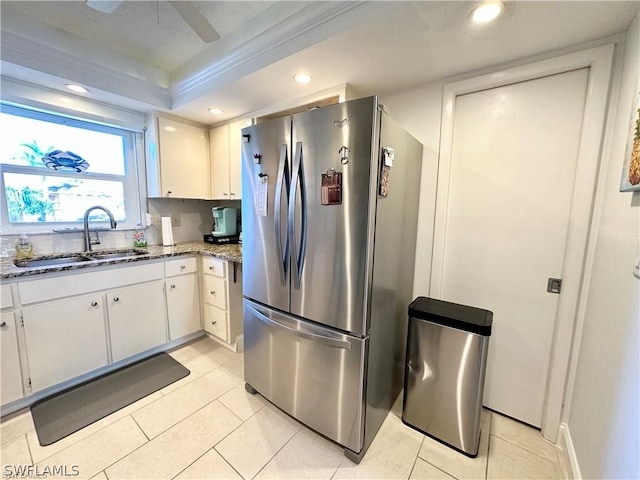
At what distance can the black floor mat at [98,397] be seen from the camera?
63.4 inches

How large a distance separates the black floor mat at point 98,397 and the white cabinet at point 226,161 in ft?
5.44

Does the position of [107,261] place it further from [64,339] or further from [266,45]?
[266,45]

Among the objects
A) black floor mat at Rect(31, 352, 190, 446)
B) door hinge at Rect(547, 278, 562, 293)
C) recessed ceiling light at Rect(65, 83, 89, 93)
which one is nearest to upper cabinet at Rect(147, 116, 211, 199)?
recessed ceiling light at Rect(65, 83, 89, 93)

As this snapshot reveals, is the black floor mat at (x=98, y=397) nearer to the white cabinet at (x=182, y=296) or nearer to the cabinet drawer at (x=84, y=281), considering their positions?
the white cabinet at (x=182, y=296)

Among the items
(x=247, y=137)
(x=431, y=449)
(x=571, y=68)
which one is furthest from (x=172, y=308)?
(x=571, y=68)

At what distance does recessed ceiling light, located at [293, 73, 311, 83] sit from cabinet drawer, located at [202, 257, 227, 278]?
154cm

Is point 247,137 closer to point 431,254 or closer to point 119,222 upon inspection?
point 431,254

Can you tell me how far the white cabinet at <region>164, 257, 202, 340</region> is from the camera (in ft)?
7.76

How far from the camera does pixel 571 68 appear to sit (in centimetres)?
138

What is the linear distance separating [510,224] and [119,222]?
327 cm

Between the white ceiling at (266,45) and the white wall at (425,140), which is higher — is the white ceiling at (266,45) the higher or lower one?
the higher one

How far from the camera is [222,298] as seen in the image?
2.39 metres

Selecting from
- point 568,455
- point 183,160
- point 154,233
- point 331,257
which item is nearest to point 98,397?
point 154,233

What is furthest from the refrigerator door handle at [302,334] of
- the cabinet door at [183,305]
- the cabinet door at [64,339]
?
the cabinet door at [64,339]
